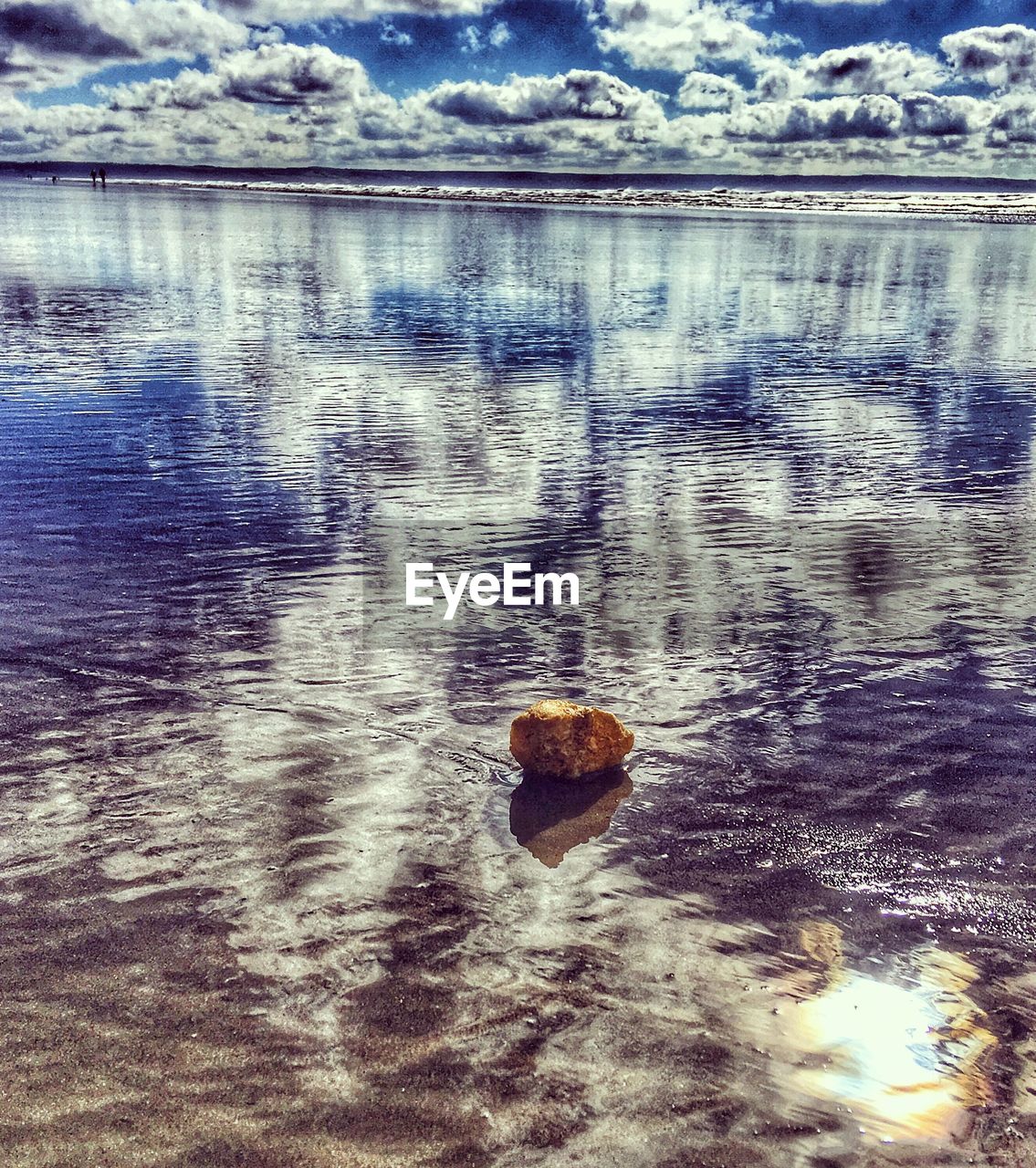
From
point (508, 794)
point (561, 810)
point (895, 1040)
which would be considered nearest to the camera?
point (895, 1040)

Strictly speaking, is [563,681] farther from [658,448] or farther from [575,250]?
[575,250]

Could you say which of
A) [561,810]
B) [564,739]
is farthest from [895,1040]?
[564,739]

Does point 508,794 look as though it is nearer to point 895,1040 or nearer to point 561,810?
point 561,810

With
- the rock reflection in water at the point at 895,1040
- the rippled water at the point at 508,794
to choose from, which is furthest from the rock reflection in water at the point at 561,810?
the rock reflection in water at the point at 895,1040

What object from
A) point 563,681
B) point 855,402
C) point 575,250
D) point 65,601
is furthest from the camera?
point 575,250

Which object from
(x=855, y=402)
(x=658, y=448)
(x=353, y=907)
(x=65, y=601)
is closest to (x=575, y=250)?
(x=855, y=402)

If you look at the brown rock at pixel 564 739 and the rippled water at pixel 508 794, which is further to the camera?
the brown rock at pixel 564 739

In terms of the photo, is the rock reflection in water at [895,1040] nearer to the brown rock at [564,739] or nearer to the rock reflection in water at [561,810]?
the rock reflection in water at [561,810]
